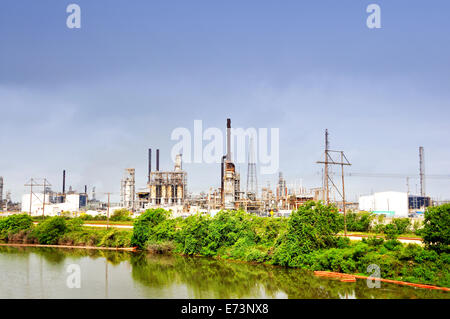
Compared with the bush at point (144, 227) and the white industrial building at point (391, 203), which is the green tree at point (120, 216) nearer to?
the bush at point (144, 227)

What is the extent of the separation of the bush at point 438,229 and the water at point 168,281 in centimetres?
372

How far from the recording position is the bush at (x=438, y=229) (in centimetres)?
2271

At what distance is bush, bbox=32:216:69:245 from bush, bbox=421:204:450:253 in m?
36.4

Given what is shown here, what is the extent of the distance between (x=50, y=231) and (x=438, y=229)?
3795cm

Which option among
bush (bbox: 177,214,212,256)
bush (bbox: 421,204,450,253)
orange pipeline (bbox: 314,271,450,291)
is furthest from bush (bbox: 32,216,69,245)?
bush (bbox: 421,204,450,253)

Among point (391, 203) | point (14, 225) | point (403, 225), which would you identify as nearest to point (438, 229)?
point (403, 225)

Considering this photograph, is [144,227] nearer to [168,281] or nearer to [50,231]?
[50,231]

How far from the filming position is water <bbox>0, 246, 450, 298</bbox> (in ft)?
66.3

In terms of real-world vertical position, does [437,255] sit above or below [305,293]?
above

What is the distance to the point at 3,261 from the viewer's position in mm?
29828

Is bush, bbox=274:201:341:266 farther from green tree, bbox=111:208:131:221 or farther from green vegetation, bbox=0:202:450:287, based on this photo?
green tree, bbox=111:208:131:221
